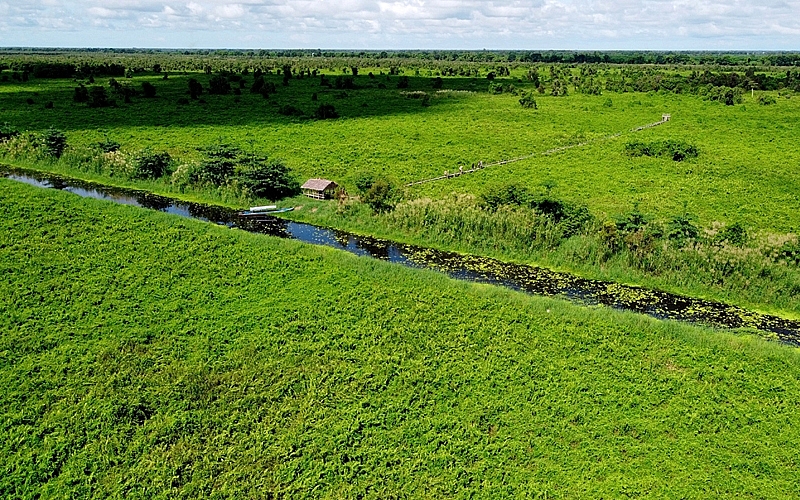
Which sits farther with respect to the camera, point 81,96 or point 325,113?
point 81,96

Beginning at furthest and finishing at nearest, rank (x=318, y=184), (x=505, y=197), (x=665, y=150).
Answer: (x=665, y=150), (x=318, y=184), (x=505, y=197)

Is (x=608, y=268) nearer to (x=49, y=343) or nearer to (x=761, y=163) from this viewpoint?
(x=49, y=343)

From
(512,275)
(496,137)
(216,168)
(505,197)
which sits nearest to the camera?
(512,275)

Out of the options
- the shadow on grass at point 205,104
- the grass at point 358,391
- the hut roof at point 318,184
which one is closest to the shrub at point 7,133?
the shadow on grass at point 205,104

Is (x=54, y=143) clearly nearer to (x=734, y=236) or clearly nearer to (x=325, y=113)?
(x=325, y=113)

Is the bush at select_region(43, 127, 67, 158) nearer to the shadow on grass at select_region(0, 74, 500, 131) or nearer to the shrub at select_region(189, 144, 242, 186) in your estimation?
the shadow on grass at select_region(0, 74, 500, 131)

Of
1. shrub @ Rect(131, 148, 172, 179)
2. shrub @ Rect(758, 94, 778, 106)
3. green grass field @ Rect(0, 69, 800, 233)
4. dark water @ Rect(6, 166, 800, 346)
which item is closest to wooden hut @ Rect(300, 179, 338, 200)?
dark water @ Rect(6, 166, 800, 346)

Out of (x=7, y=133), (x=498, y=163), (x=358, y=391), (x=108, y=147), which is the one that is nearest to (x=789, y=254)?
(x=358, y=391)
